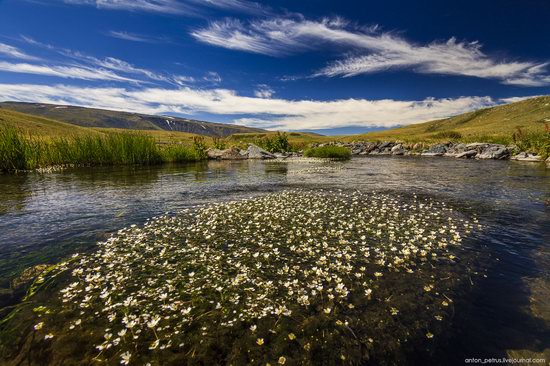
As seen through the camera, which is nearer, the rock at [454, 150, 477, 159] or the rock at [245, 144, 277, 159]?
the rock at [454, 150, 477, 159]

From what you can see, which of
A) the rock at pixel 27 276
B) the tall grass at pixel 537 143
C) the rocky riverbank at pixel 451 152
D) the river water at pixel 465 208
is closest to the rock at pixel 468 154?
the rocky riverbank at pixel 451 152

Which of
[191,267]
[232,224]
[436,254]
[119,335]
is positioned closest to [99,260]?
[191,267]

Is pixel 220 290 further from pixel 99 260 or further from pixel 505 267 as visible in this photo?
pixel 505 267

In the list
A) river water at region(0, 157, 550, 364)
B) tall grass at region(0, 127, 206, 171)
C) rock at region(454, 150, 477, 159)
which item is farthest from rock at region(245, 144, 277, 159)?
rock at region(454, 150, 477, 159)

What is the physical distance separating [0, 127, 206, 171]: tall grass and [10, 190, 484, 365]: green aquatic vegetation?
28.3 m

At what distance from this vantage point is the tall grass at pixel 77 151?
29.4 m

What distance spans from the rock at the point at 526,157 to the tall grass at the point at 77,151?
181 feet

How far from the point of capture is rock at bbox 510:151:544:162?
4177cm

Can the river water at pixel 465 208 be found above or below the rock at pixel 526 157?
below

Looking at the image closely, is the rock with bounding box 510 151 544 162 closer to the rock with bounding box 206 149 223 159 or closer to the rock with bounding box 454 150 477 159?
the rock with bounding box 454 150 477 159

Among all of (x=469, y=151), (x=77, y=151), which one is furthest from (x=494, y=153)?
(x=77, y=151)

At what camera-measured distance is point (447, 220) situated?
12.8 meters

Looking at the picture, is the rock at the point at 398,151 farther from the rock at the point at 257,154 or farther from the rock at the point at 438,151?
the rock at the point at 257,154

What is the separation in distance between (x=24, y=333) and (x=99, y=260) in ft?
10.7
